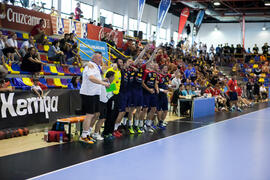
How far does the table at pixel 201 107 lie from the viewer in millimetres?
12310

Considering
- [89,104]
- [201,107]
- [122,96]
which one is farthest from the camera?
[201,107]

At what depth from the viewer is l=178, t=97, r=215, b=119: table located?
40.4 feet

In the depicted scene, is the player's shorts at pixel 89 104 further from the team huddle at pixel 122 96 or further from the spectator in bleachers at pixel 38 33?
the spectator in bleachers at pixel 38 33

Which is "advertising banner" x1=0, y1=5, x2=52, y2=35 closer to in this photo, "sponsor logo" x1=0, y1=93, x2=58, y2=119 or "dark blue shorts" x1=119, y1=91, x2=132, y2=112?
"sponsor logo" x1=0, y1=93, x2=58, y2=119

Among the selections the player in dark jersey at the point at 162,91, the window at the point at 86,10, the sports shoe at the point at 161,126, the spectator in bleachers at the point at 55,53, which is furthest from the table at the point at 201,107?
the window at the point at 86,10

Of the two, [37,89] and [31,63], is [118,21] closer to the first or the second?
[31,63]

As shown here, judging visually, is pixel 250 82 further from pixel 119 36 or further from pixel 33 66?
pixel 33 66

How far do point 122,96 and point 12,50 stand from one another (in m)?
4.19

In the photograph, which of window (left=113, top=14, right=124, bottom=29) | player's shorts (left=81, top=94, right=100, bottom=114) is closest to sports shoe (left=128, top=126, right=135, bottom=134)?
player's shorts (left=81, top=94, right=100, bottom=114)

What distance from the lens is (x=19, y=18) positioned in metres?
11.4

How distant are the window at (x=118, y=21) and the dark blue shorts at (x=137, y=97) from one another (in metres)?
16.8

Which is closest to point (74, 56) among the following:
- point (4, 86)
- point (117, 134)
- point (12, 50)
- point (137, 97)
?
point (12, 50)

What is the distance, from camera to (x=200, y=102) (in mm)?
12852

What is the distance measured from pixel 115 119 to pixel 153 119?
193 centimetres
